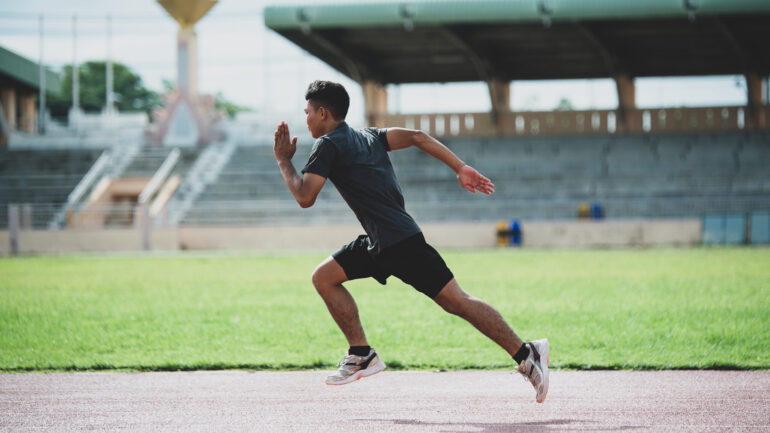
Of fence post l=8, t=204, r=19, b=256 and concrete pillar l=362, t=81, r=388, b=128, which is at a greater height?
concrete pillar l=362, t=81, r=388, b=128

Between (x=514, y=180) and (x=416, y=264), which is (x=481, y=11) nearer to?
(x=514, y=180)

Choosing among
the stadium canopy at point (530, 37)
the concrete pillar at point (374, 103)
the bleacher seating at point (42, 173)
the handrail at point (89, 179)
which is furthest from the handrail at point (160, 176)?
the concrete pillar at point (374, 103)

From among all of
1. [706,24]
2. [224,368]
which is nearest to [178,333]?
[224,368]

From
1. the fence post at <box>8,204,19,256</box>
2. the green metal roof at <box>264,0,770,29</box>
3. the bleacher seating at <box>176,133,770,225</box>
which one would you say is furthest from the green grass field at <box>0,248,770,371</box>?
the green metal roof at <box>264,0,770,29</box>

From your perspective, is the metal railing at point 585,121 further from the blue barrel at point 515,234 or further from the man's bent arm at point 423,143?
the man's bent arm at point 423,143

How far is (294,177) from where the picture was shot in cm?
506

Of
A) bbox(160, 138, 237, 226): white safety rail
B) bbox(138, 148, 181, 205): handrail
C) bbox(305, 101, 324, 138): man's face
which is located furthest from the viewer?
bbox(138, 148, 181, 205): handrail

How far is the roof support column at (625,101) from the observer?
37000 millimetres

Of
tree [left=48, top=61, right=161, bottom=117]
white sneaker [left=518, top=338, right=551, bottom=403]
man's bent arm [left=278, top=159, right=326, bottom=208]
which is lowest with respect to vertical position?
white sneaker [left=518, top=338, right=551, bottom=403]

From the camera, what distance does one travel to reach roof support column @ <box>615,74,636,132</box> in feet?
121

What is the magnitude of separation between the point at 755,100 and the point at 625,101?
18.4 ft

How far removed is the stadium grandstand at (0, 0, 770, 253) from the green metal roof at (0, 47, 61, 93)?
569 centimetres

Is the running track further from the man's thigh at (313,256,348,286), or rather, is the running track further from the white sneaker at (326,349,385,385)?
the man's thigh at (313,256,348,286)

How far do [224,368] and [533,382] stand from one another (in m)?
2.87
